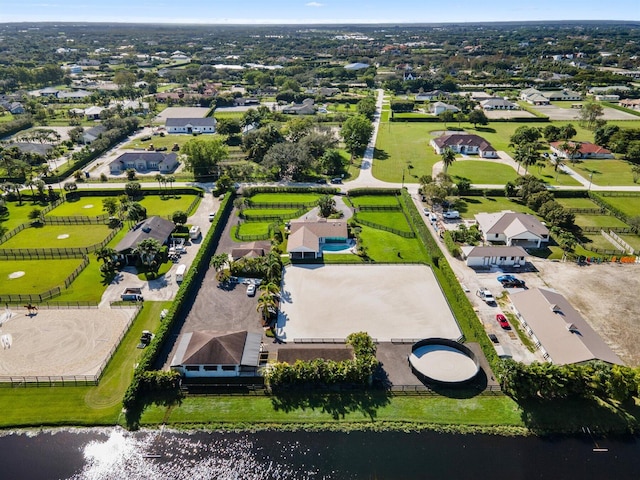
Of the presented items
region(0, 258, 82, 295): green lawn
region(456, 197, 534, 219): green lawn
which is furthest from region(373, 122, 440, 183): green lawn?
region(0, 258, 82, 295): green lawn

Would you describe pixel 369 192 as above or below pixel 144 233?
below

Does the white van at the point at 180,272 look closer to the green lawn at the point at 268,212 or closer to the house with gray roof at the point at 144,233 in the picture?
the house with gray roof at the point at 144,233

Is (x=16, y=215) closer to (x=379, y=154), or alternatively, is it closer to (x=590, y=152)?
(x=379, y=154)

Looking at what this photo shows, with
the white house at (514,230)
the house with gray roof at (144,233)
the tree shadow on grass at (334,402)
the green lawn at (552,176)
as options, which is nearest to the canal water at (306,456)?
the tree shadow on grass at (334,402)

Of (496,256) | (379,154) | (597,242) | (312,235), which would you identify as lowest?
(597,242)

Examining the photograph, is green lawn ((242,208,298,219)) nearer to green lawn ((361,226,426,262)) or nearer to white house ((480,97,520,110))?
green lawn ((361,226,426,262))

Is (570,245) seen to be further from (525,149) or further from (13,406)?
(13,406)

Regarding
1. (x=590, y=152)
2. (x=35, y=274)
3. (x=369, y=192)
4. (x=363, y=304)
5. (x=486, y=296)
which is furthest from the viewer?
(x=590, y=152)

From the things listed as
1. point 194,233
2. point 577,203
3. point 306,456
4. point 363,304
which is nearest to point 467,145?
point 577,203
